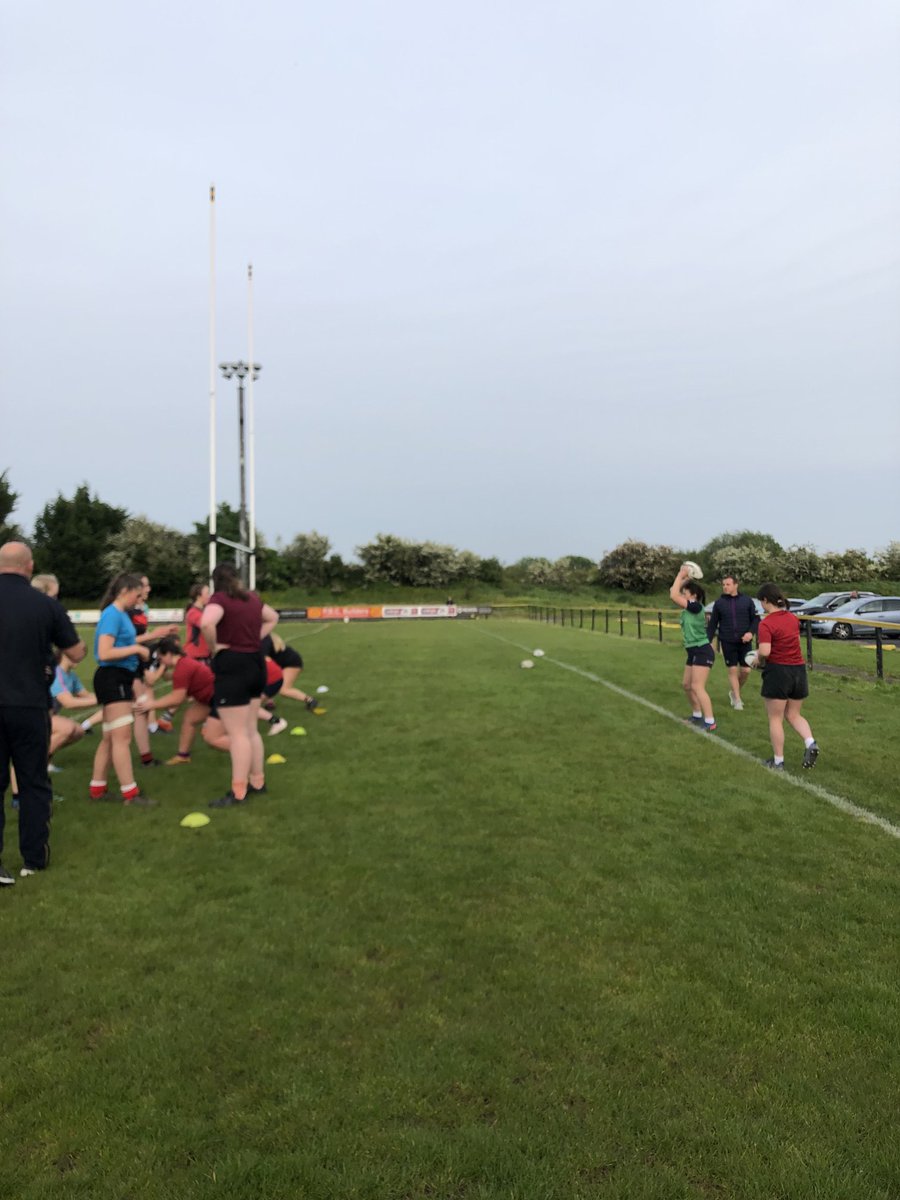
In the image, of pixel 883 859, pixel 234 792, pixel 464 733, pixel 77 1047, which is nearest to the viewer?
pixel 77 1047

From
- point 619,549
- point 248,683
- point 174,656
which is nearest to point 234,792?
point 248,683

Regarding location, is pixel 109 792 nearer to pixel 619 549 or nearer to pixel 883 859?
pixel 883 859

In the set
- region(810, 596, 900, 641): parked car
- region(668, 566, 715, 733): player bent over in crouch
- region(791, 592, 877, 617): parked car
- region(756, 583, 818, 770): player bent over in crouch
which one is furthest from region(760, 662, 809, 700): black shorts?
region(791, 592, 877, 617): parked car

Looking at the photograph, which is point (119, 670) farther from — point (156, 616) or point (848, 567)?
point (848, 567)

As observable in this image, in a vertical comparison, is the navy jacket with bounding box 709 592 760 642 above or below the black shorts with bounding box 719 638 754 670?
above

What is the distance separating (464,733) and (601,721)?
194 centimetres

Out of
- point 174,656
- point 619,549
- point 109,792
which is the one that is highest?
point 619,549

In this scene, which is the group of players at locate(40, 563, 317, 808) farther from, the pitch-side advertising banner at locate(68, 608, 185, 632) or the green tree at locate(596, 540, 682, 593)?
the green tree at locate(596, 540, 682, 593)

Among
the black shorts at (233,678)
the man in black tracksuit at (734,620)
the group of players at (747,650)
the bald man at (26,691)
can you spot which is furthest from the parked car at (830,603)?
the bald man at (26,691)

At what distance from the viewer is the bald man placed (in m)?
4.57

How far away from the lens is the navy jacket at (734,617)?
32.4ft

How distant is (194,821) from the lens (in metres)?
5.62

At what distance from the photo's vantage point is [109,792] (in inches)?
263

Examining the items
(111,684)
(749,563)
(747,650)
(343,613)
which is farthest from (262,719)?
(749,563)
